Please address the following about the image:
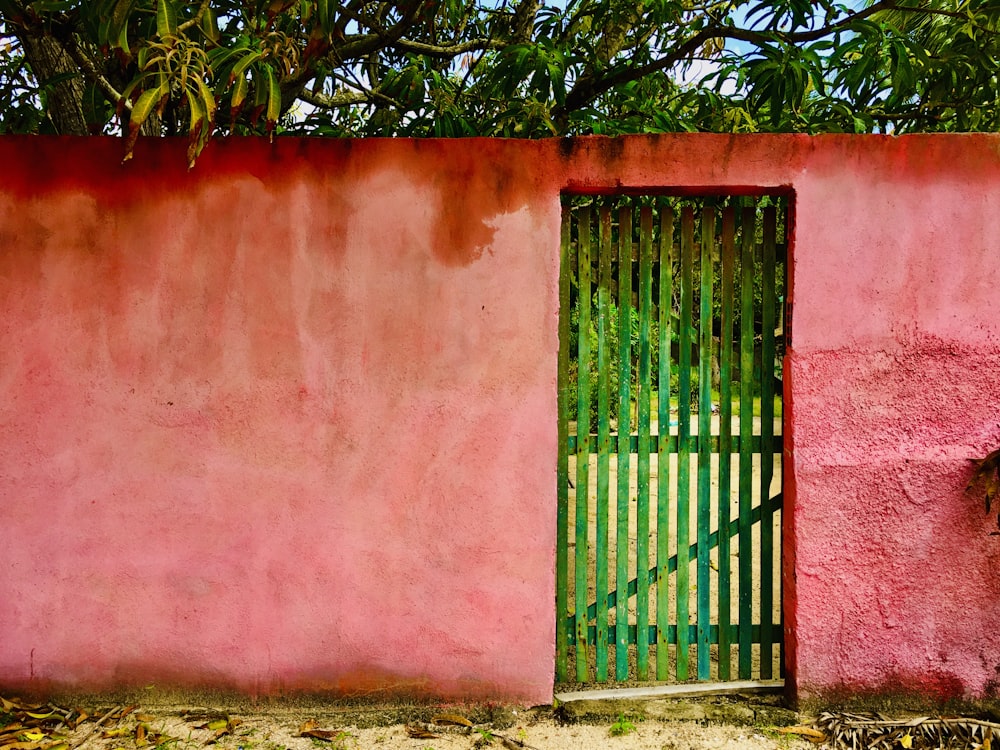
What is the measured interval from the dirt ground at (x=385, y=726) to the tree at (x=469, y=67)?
1.96 m

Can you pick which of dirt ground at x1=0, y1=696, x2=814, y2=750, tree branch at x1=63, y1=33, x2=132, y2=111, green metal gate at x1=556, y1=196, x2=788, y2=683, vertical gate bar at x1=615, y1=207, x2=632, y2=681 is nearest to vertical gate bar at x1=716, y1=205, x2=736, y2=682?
green metal gate at x1=556, y1=196, x2=788, y2=683

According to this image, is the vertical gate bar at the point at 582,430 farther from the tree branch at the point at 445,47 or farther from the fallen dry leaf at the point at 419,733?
the tree branch at the point at 445,47

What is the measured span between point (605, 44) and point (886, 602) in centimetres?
327

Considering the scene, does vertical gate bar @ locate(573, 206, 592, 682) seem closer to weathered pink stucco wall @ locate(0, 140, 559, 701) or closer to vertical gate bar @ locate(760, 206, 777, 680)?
weathered pink stucco wall @ locate(0, 140, 559, 701)

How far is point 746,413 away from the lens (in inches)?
107

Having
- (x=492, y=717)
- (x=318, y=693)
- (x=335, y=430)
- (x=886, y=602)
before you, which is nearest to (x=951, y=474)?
(x=886, y=602)

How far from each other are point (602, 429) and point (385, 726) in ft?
4.35

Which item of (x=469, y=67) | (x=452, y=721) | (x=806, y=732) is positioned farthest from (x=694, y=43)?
(x=452, y=721)

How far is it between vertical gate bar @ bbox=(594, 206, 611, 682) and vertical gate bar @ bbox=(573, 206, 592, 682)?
0.15ft

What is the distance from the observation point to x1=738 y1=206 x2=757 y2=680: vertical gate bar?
271cm

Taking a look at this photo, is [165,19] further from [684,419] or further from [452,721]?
[452,721]

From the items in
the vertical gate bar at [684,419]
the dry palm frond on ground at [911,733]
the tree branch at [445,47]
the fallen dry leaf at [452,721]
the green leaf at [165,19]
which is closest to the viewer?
the green leaf at [165,19]

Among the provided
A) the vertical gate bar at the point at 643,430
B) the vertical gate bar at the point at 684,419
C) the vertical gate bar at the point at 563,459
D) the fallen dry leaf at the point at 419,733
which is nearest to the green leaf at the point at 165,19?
the vertical gate bar at the point at 563,459

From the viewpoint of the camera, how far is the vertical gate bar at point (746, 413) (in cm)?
271
